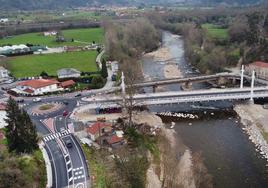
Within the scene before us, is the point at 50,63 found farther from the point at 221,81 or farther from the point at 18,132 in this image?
the point at 18,132

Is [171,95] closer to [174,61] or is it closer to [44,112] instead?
[44,112]

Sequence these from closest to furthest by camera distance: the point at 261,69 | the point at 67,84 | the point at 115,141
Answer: the point at 115,141 → the point at 67,84 → the point at 261,69

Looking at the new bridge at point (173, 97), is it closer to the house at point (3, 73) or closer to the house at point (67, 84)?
the house at point (67, 84)

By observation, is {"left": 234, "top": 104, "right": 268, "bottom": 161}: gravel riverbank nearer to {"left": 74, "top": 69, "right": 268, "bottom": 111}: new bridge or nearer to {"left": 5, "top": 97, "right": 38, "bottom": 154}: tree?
{"left": 74, "top": 69, "right": 268, "bottom": 111}: new bridge

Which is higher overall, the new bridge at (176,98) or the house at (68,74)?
the house at (68,74)

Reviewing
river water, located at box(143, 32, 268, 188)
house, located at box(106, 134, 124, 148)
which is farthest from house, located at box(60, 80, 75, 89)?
house, located at box(106, 134, 124, 148)

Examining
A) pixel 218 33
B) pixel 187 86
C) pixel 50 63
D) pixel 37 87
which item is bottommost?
pixel 187 86

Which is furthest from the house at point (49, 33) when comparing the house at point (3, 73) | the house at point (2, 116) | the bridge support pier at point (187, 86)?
the house at point (2, 116)

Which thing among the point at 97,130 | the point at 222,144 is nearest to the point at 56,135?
the point at 97,130
